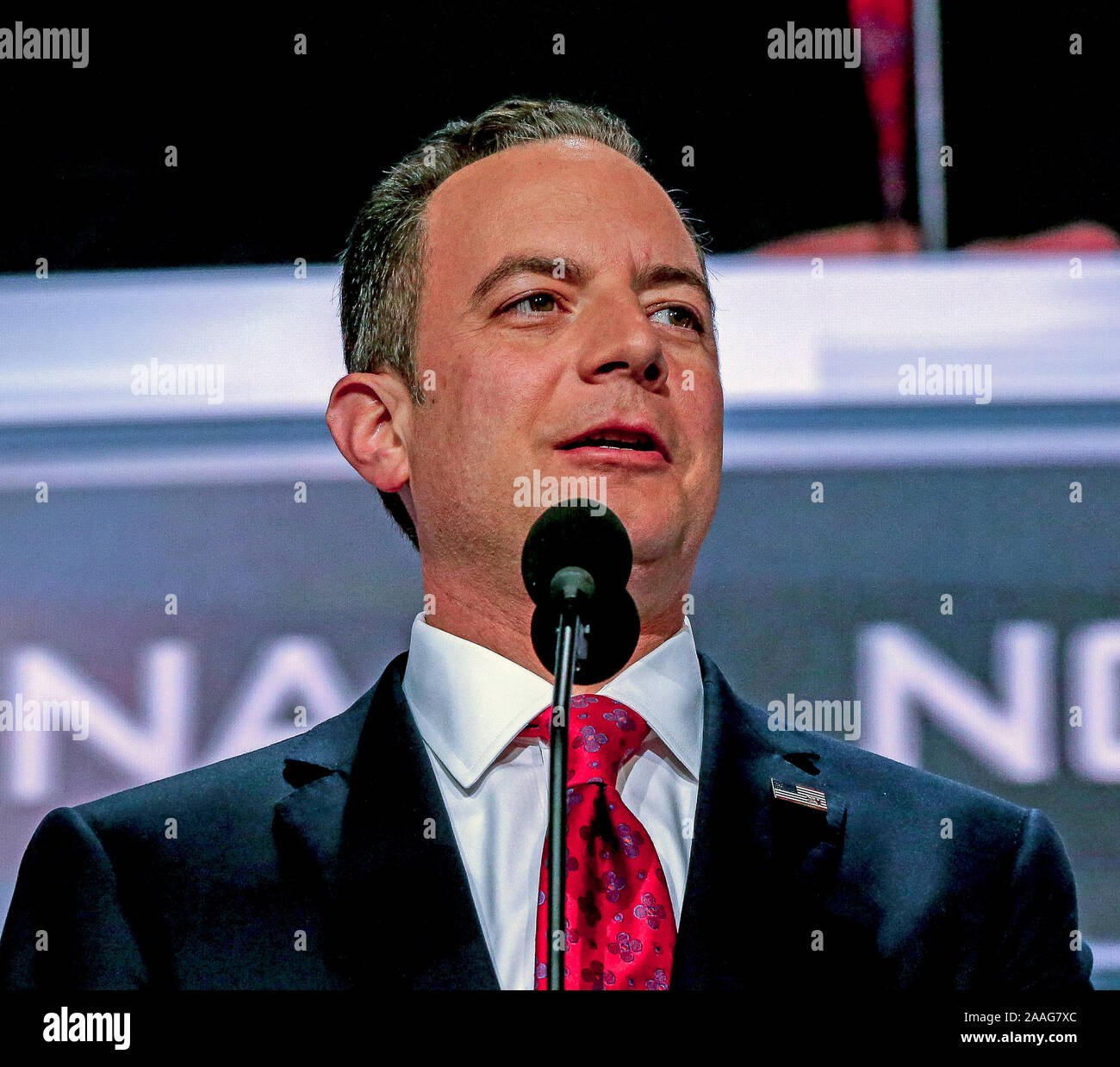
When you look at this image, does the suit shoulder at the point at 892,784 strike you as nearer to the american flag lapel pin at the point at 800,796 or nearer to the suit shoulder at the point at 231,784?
the american flag lapel pin at the point at 800,796

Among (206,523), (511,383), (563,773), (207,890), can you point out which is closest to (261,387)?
(206,523)

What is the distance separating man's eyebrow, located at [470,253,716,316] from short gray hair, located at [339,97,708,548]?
0.45ft

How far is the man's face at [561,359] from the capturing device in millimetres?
1990

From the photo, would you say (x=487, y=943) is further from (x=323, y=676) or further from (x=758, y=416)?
(x=758, y=416)

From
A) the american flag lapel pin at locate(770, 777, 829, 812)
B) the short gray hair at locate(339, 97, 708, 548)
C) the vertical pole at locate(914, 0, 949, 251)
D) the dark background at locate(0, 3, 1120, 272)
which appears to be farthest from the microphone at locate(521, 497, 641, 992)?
the vertical pole at locate(914, 0, 949, 251)

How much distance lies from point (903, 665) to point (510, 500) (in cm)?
90

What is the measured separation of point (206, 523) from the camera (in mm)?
2666

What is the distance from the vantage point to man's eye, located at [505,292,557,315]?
2.08 m

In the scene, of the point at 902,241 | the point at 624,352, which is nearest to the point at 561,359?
the point at 624,352

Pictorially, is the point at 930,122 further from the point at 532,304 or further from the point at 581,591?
the point at 581,591

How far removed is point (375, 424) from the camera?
2.26 m

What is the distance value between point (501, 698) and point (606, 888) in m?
0.32
